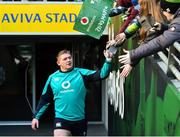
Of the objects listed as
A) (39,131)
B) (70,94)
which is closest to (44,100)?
(70,94)

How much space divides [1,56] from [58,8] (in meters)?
3.91

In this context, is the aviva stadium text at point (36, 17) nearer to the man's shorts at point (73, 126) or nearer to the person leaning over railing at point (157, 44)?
the man's shorts at point (73, 126)

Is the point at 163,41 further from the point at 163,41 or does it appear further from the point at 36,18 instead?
the point at 36,18

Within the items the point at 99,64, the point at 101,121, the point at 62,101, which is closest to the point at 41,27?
the point at 99,64

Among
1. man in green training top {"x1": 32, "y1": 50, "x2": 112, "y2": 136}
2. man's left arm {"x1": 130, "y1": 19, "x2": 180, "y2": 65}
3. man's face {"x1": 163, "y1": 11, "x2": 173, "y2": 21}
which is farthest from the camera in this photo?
man in green training top {"x1": 32, "y1": 50, "x2": 112, "y2": 136}

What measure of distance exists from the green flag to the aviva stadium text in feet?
16.6

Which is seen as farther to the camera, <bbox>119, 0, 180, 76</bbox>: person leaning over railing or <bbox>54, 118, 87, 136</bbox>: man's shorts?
<bbox>54, 118, 87, 136</bbox>: man's shorts

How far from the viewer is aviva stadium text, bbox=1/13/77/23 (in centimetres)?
1204

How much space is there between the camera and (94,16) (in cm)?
700

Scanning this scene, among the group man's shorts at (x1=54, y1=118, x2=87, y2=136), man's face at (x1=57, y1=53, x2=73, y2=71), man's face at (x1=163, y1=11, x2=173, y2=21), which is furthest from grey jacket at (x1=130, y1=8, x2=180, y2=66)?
man's shorts at (x1=54, y1=118, x2=87, y2=136)

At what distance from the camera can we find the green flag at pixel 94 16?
6703 mm

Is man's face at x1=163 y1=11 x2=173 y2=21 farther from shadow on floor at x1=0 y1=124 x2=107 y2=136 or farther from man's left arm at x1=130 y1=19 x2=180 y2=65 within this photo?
shadow on floor at x1=0 y1=124 x2=107 y2=136

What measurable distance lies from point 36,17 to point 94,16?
5.29 meters

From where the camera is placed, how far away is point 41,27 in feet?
39.7
